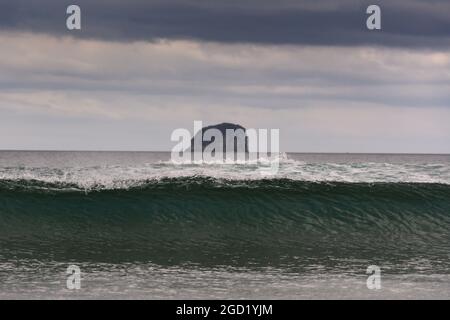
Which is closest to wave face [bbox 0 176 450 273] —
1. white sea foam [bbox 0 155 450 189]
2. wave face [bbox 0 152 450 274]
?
wave face [bbox 0 152 450 274]

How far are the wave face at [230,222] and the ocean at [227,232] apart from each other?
0.05m

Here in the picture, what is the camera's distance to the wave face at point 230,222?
1617 centimetres

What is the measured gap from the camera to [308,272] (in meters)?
13.9

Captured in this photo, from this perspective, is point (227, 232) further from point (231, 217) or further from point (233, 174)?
point (233, 174)

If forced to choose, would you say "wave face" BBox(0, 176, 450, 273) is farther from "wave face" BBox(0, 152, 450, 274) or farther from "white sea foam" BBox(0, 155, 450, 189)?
"white sea foam" BBox(0, 155, 450, 189)

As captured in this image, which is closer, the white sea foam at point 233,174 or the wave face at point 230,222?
the wave face at point 230,222

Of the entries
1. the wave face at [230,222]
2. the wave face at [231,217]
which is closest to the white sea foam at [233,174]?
the wave face at [231,217]

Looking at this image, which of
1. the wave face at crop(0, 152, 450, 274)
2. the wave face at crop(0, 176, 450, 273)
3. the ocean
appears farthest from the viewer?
the wave face at crop(0, 176, 450, 273)

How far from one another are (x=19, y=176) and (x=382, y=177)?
1485 centimetres

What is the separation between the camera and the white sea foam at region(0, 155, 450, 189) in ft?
79.8

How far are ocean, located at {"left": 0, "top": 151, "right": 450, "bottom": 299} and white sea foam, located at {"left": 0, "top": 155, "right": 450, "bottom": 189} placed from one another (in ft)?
0.24

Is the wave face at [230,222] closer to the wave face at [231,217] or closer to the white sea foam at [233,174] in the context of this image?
the wave face at [231,217]
